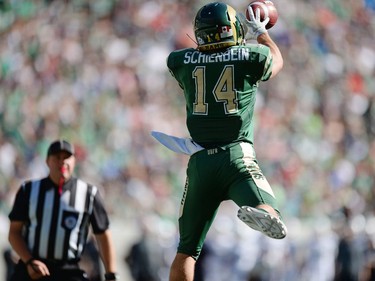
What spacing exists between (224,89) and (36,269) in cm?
190

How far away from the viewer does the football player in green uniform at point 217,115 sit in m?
6.03

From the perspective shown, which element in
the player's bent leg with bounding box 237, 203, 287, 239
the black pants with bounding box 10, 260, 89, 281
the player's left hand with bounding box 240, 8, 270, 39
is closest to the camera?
the player's bent leg with bounding box 237, 203, 287, 239

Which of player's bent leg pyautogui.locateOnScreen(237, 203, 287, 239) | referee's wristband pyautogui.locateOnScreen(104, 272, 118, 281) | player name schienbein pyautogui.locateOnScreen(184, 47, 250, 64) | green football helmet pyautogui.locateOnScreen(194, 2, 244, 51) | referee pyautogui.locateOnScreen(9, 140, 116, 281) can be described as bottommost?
referee's wristband pyautogui.locateOnScreen(104, 272, 118, 281)

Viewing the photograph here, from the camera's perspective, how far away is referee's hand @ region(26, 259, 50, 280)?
6984 millimetres

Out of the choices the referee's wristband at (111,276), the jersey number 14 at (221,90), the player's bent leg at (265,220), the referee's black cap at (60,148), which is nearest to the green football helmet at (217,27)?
the jersey number 14 at (221,90)

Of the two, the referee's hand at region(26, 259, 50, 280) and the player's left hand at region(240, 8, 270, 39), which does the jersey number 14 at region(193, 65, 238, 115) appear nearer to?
the player's left hand at region(240, 8, 270, 39)

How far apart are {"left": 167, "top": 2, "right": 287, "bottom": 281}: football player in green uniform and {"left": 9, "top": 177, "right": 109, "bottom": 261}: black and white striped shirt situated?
124 centimetres

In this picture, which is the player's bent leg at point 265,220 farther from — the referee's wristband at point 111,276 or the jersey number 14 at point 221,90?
the referee's wristband at point 111,276

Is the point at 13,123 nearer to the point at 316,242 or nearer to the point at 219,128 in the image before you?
the point at 316,242

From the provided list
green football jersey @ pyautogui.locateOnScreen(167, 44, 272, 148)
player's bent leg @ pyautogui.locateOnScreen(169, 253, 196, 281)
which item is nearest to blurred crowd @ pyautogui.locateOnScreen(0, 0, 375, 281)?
player's bent leg @ pyautogui.locateOnScreen(169, 253, 196, 281)

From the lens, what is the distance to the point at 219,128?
6.11 meters

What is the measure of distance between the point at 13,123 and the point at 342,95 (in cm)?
594

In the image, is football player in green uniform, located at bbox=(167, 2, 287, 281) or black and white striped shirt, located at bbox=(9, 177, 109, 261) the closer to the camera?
football player in green uniform, located at bbox=(167, 2, 287, 281)

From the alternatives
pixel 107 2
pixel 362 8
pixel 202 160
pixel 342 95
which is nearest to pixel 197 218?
pixel 202 160
